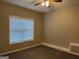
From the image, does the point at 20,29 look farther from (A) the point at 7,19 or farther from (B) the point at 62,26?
(B) the point at 62,26

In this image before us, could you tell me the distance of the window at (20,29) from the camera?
4.50m

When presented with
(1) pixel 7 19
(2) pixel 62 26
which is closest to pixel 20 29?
(1) pixel 7 19

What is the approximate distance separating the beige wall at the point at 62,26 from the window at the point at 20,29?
39.2 inches

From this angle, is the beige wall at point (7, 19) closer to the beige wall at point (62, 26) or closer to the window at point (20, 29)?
the window at point (20, 29)

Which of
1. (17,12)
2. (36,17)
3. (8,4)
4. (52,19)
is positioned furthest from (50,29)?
(8,4)

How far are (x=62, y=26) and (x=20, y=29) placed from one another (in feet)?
7.00

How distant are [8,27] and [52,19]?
96.3 inches

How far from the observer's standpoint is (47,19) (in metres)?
5.77

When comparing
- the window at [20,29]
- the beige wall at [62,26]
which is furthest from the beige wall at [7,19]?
the beige wall at [62,26]

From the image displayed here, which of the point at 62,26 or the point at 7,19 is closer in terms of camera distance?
the point at 7,19

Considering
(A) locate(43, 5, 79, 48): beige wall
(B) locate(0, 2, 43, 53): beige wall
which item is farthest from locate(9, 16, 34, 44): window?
(A) locate(43, 5, 79, 48): beige wall

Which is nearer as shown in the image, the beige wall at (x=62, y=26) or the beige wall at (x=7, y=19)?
the beige wall at (x=7, y=19)

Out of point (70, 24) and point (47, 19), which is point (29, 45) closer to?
point (47, 19)

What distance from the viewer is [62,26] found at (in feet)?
16.2
